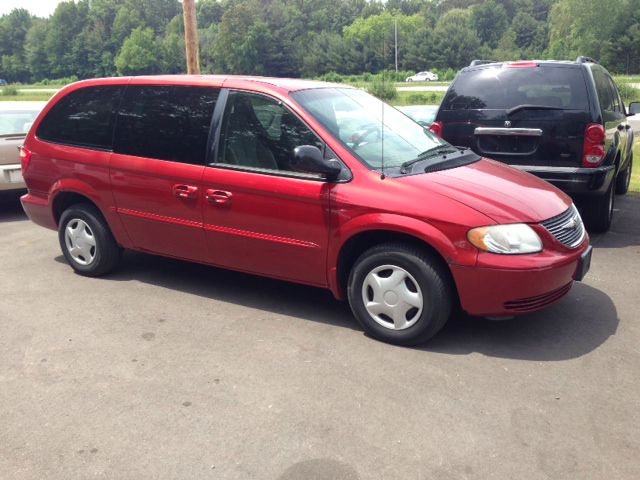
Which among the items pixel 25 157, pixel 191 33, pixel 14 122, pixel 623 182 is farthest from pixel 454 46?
pixel 25 157

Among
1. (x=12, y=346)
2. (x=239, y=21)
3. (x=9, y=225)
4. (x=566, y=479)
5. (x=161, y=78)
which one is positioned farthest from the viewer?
(x=239, y=21)

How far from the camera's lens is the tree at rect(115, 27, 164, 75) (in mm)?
102750

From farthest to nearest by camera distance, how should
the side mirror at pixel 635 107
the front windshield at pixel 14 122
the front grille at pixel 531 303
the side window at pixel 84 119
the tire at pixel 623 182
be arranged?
1. the tire at pixel 623 182
2. the side mirror at pixel 635 107
3. the front windshield at pixel 14 122
4. the side window at pixel 84 119
5. the front grille at pixel 531 303

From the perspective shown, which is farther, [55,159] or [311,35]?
[311,35]

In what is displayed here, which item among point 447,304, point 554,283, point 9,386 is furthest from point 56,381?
point 554,283

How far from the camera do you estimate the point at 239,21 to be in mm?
109500

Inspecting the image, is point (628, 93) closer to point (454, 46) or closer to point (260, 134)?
point (260, 134)

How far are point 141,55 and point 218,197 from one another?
107 metres

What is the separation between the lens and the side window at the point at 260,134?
14.8ft

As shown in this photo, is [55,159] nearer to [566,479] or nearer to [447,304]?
[447,304]

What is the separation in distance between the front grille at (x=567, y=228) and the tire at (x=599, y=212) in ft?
8.41

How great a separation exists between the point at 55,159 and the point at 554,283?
164 inches

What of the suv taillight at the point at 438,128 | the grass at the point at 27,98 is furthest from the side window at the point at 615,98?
the grass at the point at 27,98

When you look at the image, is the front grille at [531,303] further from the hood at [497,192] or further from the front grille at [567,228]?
the hood at [497,192]
